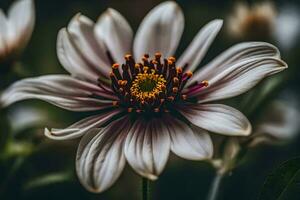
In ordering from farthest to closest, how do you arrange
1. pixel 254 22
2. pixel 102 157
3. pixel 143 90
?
pixel 254 22, pixel 143 90, pixel 102 157

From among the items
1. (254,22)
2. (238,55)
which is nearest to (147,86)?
(238,55)

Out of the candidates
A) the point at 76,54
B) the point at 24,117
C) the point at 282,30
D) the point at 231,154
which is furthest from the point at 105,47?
the point at 282,30

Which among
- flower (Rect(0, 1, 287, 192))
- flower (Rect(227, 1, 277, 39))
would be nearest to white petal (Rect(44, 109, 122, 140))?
flower (Rect(0, 1, 287, 192))

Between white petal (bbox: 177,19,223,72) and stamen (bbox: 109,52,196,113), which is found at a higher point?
white petal (bbox: 177,19,223,72)

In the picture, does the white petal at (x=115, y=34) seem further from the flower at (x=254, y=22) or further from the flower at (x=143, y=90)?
the flower at (x=254, y=22)

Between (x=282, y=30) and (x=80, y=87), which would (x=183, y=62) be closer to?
(x=80, y=87)

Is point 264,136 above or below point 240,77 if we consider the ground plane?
below

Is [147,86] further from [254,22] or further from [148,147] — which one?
[254,22]

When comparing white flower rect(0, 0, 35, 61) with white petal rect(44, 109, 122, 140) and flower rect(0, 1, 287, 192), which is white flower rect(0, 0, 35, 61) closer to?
flower rect(0, 1, 287, 192)
